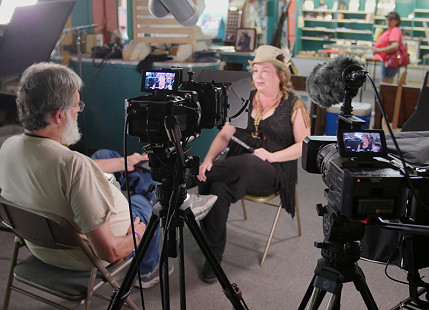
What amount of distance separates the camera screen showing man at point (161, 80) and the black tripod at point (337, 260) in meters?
0.61

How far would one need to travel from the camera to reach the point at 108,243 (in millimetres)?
1636

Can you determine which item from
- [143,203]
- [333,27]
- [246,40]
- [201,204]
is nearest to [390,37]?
[246,40]

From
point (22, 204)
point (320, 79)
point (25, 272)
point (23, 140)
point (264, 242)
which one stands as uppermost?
point (320, 79)

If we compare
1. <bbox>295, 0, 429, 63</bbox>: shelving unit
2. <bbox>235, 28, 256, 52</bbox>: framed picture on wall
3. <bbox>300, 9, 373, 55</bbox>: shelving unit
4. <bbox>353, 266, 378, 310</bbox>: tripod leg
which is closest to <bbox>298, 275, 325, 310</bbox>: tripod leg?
<bbox>353, 266, 378, 310</bbox>: tripod leg

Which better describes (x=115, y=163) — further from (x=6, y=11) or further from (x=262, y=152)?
(x=6, y=11)

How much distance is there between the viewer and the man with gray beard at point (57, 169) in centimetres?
156

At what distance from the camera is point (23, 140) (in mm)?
1621

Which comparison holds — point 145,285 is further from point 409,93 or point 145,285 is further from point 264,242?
point 409,93

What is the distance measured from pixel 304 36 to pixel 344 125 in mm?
11194

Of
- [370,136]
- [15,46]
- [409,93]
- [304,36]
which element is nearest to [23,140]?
[370,136]

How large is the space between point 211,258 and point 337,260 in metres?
0.46

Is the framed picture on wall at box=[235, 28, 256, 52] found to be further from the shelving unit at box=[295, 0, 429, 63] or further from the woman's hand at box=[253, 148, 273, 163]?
the shelving unit at box=[295, 0, 429, 63]

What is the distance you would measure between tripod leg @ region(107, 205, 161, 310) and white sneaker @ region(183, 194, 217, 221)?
0.75 metres

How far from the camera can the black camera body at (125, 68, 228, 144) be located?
4.09 feet
